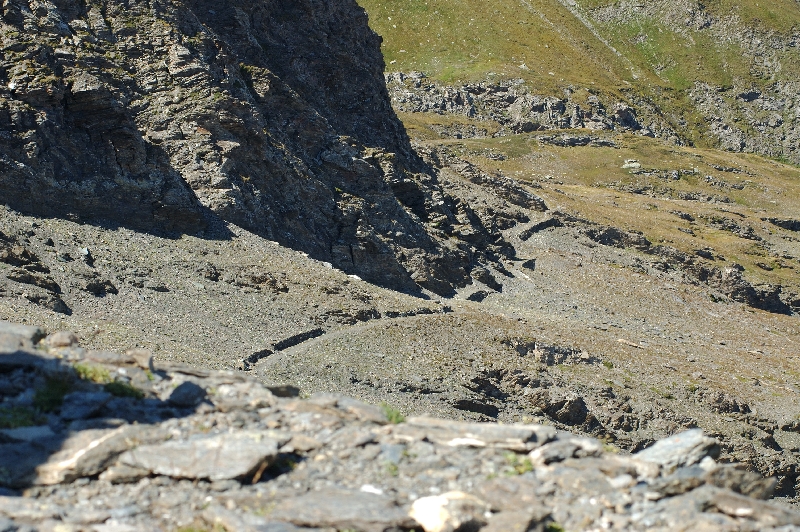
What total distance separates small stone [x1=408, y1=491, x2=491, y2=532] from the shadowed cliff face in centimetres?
3140

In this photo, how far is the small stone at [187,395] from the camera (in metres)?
15.1

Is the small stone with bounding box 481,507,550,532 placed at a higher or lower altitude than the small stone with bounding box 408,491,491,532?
lower

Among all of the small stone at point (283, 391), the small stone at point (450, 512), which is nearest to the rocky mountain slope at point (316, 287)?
the small stone at point (450, 512)

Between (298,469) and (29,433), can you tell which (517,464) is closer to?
(298,469)

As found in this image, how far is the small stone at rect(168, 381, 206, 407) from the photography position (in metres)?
15.1

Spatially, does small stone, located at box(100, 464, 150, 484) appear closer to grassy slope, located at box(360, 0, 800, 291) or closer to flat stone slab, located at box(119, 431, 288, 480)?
flat stone slab, located at box(119, 431, 288, 480)

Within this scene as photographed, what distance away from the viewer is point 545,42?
193 metres

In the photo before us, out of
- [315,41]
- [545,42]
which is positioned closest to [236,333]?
[315,41]

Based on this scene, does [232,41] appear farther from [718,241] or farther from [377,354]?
[718,241]

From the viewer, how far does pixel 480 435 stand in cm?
1451

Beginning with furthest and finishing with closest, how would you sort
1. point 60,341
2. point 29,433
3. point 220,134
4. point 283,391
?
point 220,134 < point 60,341 < point 283,391 < point 29,433

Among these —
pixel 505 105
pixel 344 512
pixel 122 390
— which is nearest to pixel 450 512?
pixel 344 512

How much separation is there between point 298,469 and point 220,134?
A: 3927cm

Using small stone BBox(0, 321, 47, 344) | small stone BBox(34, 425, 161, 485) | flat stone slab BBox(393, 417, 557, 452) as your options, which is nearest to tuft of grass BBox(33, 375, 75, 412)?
small stone BBox(34, 425, 161, 485)
